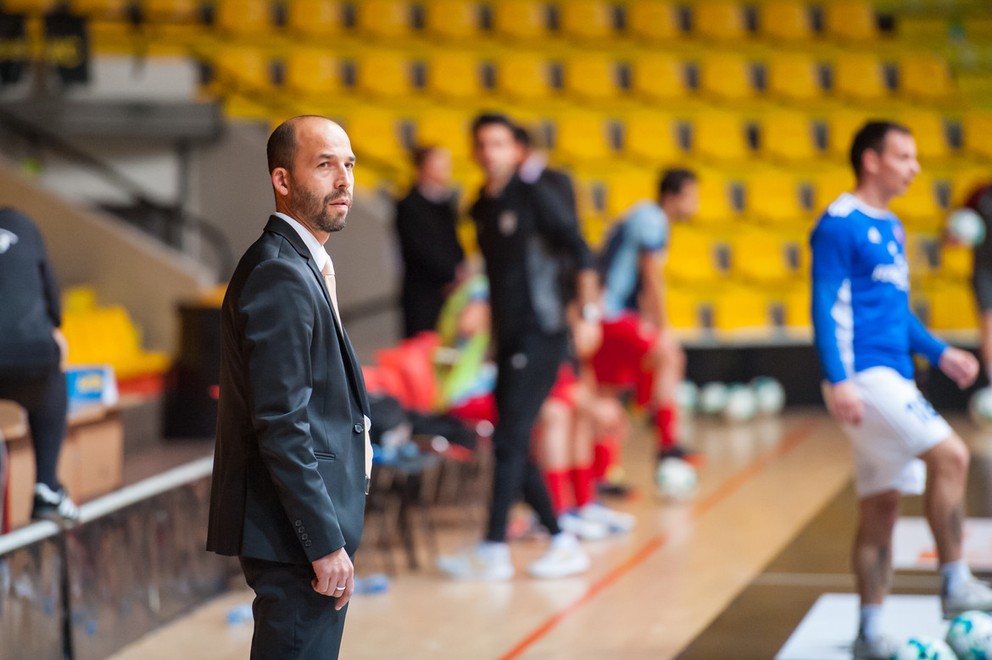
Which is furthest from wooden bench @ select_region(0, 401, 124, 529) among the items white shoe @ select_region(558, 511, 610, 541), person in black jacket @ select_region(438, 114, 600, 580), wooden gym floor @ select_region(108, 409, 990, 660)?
white shoe @ select_region(558, 511, 610, 541)

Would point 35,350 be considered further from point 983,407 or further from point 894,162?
point 983,407

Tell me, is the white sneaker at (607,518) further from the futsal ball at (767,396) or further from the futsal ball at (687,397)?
the futsal ball at (767,396)

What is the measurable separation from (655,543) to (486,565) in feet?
3.65

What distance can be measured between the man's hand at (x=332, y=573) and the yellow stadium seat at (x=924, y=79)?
11.2 meters

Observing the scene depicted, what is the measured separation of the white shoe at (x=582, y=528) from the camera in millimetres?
6832

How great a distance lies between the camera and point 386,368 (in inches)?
280

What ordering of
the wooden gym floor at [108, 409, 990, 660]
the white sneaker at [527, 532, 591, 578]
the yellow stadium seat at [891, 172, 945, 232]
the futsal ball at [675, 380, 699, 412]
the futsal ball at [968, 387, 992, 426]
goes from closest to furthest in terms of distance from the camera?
the wooden gym floor at [108, 409, 990, 660] → the white sneaker at [527, 532, 591, 578] → the futsal ball at [968, 387, 992, 426] → the futsal ball at [675, 380, 699, 412] → the yellow stadium seat at [891, 172, 945, 232]

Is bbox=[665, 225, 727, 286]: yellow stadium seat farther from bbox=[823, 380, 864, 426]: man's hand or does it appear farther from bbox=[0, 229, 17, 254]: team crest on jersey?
bbox=[0, 229, 17, 254]: team crest on jersey

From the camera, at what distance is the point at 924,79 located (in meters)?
13.0

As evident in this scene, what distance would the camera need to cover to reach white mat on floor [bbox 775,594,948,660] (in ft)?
15.5

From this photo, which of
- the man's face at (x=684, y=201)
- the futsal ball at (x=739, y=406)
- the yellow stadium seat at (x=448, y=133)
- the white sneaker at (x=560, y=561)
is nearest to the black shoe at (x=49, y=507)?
the white sneaker at (x=560, y=561)

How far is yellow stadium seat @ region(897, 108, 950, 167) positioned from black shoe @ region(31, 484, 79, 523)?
9.48 metres

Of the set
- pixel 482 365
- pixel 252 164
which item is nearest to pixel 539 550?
pixel 482 365

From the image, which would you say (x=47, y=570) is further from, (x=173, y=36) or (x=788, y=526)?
(x=173, y=36)
